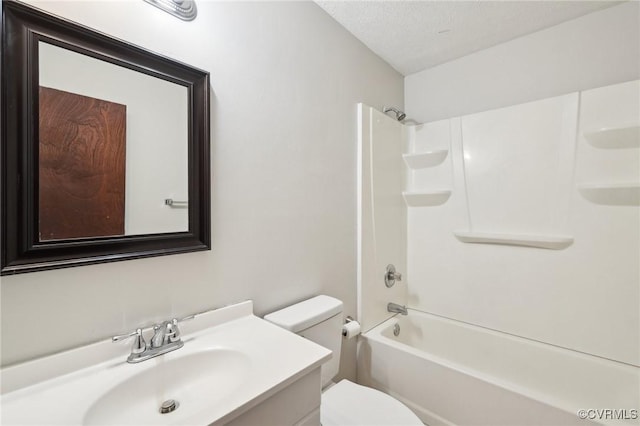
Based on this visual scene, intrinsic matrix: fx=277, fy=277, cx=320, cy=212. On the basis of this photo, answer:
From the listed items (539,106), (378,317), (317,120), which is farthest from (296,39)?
(378,317)

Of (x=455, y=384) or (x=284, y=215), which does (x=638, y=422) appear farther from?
(x=284, y=215)

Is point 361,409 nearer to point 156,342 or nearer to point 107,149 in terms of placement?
point 156,342

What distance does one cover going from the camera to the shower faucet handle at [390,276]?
7.12 feet

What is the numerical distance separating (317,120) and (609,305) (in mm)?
2048

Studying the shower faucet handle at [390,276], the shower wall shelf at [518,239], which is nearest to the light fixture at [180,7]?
the shower faucet handle at [390,276]

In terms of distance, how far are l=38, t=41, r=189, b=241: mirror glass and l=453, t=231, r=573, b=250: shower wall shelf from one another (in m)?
1.96

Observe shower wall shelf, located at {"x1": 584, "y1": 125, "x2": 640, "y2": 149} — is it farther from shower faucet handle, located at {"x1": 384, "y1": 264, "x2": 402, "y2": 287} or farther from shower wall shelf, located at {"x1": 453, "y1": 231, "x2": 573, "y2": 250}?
shower faucet handle, located at {"x1": 384, "y1": 264, "x2": 402, "y2": 287}

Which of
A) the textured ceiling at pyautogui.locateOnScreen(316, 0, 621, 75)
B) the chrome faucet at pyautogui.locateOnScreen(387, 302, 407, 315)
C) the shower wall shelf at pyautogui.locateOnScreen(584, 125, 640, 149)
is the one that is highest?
the textured ceiling at pyautogui.locateOnScreen(316, 0, 621, 75)

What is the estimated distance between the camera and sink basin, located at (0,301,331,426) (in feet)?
2.27

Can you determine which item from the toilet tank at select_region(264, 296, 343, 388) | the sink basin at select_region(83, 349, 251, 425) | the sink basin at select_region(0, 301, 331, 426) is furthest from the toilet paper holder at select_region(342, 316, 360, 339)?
the sink basin at select_region(83, 349, 251, 425)

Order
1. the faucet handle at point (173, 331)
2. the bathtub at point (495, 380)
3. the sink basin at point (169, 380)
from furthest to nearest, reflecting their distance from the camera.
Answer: the bathtub at point (495, 380), the faucet handle at point (173, 331), the sink basin at point (169, 380)

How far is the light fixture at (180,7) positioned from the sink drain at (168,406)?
1.32 meters
